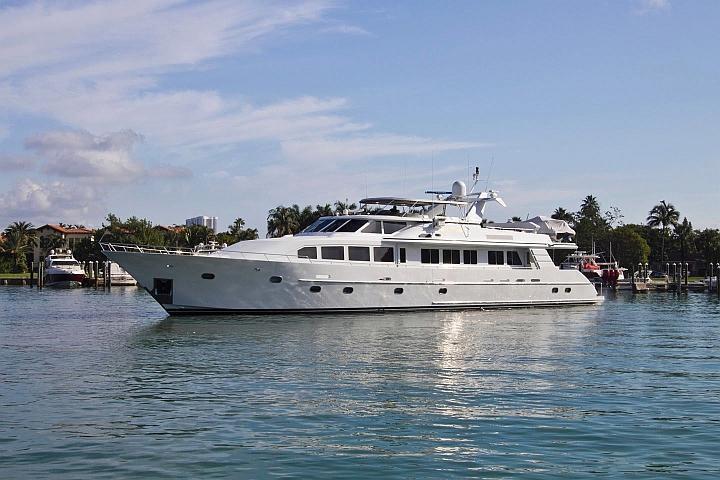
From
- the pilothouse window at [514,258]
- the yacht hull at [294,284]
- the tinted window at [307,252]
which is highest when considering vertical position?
the tinted window at [307,252]

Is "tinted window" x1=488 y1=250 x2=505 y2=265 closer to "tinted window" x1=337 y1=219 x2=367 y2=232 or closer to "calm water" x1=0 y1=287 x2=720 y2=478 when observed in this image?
"tinted window" x1=337 y1=219 x2=367 y2=232

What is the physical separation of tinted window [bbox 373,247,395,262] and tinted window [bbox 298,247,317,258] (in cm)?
275

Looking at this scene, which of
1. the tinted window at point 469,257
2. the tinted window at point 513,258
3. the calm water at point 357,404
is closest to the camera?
the calm water at point 357,404

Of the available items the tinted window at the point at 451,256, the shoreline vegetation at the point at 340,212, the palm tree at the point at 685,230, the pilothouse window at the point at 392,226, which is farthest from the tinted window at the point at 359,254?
the palm tree at the point at 685,230

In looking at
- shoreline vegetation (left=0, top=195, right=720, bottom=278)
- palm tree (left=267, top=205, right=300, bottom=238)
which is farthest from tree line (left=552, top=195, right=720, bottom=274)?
palm tree (left=267, top=205, right=300, bottom=238)

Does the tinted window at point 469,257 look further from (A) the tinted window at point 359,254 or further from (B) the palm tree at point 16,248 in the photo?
(B) the palm tree at point 16,248

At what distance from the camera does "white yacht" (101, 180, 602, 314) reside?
3011cm

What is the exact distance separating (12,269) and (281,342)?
96902mm

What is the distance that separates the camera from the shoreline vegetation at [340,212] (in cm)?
8894

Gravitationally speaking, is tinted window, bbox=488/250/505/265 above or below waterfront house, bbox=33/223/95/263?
below

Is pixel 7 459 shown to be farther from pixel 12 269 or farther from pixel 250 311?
pixel 12 269

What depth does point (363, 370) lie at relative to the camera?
17.3 m

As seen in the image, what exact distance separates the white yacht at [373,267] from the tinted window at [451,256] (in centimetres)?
4

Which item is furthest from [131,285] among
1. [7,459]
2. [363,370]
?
[7,459]
